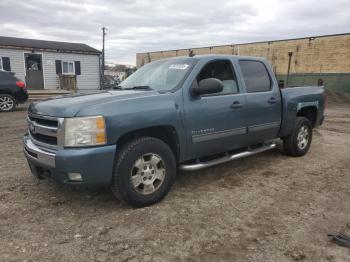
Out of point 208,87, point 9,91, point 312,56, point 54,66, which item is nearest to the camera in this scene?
point 208,87

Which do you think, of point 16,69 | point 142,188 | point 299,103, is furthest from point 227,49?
point 142,188

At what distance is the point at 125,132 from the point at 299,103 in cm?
371

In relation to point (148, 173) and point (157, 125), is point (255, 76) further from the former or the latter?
point (148, 173)

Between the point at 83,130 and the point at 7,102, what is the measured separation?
10.4m

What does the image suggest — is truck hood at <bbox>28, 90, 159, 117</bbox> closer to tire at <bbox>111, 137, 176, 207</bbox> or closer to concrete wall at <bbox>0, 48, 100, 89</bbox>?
tire at <bbox>111, 137, 176, 207</bbox>

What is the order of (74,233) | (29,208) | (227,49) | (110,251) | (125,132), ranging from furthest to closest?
1. (227,49)
2. (29,208)
3. (125,132)
4. (74,233)
5. (110,251)

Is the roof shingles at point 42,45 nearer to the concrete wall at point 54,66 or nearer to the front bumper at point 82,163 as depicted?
the concrete wall at point 54,66

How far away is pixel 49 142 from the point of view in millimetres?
3545

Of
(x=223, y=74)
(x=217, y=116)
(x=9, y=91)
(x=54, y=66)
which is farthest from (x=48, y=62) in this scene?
(x=217, y=116)

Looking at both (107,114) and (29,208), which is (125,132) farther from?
(29,208)

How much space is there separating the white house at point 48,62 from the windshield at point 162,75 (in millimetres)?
18708

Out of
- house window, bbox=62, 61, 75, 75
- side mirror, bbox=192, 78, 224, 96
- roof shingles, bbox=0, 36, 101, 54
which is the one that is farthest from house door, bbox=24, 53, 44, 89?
side mirror, bbox=192, 78, 224, 96

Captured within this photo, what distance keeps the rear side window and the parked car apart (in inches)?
390

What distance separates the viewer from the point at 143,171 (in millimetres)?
3699
